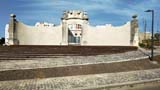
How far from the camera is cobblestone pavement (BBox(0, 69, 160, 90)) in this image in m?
21.8

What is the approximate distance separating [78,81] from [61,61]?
6.05m

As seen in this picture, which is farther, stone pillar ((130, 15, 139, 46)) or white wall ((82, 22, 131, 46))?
white wall ((82, 22, 131, 46))

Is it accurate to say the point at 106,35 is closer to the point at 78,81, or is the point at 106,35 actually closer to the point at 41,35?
the point at 41,35

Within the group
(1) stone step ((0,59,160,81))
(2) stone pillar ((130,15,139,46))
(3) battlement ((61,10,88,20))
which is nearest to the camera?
(1) stone step ((0,59,160,81))

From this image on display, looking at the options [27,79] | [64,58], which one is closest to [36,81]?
[27,79]

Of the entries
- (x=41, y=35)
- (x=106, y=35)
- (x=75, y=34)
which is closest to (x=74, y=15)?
(x=75, y=34)

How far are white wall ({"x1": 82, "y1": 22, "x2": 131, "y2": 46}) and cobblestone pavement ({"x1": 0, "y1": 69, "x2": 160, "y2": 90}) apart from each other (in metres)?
20.4

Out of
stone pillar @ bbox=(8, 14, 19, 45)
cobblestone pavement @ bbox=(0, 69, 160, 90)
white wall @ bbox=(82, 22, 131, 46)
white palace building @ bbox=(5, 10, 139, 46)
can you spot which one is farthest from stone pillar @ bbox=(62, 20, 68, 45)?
cobblestone pavement @ bbox=(0, 69, 160, 90)

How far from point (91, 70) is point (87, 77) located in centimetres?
269

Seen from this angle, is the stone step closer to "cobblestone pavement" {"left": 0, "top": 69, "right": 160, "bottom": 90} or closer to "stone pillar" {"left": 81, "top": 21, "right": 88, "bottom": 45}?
"cobblestone pavement" {"left": 0, "top": 69, "right": 160, "bottom": 90}

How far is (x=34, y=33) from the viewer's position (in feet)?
151

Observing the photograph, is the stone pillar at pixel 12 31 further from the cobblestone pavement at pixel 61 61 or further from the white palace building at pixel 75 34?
the cobblestone pavement at pixel 61 61

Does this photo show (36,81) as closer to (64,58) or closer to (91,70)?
(91,70)

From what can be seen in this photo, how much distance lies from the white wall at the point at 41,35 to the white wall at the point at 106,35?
3.95 meters
